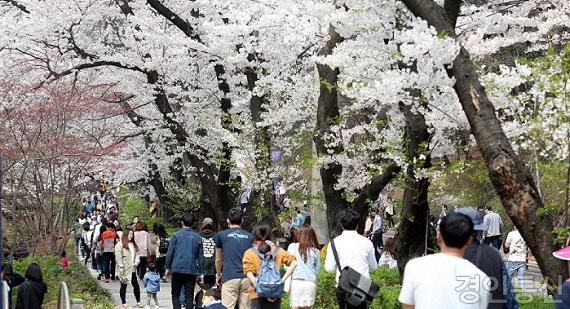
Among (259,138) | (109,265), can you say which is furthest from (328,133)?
(109,265)

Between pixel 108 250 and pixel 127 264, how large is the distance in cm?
377

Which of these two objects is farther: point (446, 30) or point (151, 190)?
point (151, 190)

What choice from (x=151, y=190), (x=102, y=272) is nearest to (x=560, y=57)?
(x=102, y=272)

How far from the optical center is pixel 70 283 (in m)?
15.6

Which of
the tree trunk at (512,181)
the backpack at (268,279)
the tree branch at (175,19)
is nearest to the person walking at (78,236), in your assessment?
the tree branch at (175,19)

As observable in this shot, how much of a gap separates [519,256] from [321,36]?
5079 mm

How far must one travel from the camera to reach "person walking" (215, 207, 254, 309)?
1050 centimetres

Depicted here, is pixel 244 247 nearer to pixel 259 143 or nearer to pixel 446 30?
pixel 446 30

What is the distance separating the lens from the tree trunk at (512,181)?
8211 millimetres

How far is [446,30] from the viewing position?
28.8 ft

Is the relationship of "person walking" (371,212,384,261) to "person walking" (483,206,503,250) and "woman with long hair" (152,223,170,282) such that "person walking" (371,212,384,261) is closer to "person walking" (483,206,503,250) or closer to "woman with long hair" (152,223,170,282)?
"person walking" (483,206,503,250)

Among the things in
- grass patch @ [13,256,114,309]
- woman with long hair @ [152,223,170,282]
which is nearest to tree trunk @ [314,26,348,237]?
grass patch @ [13,256,114,309]

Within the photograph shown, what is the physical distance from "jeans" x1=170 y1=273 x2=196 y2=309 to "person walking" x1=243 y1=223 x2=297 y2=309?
2519mm

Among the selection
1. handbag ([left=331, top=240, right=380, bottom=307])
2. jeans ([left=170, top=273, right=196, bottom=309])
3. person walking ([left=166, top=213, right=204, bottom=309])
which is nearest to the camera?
handbag ([left=331, top=240, right=380, bottom=307])
